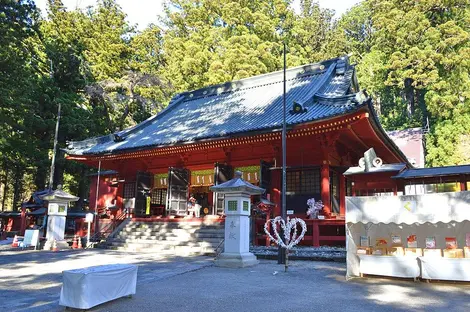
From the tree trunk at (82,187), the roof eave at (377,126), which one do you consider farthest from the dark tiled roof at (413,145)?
the tree trunk at (82,187)

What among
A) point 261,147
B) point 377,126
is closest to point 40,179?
point 261,147

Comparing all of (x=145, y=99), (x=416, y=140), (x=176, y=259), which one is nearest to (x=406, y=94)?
(x=416, y=140)

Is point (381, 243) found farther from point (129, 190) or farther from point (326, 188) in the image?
point (129, 190)

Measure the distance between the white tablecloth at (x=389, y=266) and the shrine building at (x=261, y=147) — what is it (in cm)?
462

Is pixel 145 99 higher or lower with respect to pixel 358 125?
higher

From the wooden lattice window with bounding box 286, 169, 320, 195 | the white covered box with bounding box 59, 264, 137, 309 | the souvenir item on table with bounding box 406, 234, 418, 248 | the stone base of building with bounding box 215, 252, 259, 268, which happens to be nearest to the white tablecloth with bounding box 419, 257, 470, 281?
the souvenir item on table with bounding box 406, 234, 418, 248

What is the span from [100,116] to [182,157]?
1515cm

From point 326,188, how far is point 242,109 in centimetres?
652

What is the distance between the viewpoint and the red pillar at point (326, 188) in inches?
528

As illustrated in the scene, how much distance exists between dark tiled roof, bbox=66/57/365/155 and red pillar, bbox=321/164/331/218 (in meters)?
2.28

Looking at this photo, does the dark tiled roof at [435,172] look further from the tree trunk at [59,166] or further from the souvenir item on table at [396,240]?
the tree trunk at [59,166]

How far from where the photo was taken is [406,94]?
3434 cm

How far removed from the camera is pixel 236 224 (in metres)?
10.1

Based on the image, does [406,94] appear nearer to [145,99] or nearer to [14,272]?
[145,99]
